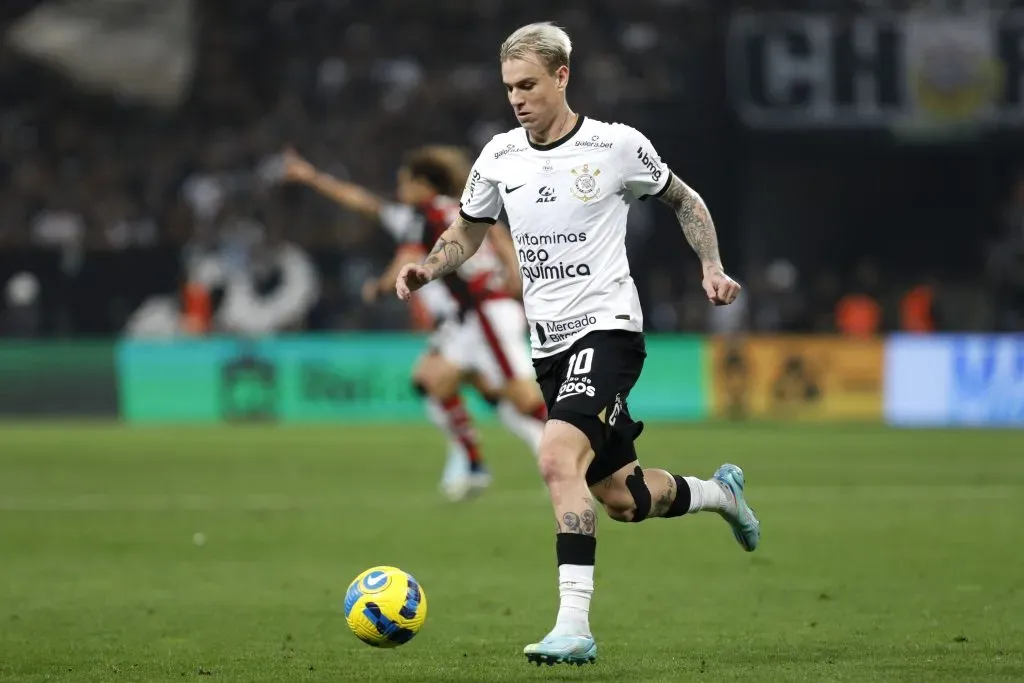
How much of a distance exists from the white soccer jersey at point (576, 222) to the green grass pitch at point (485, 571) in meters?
1.34

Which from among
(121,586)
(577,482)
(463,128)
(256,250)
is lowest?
(121,586)

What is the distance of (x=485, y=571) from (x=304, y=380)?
602 inches

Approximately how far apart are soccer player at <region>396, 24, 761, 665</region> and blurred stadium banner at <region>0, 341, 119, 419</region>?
1884 cm

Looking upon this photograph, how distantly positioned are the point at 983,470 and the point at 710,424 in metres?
7.27

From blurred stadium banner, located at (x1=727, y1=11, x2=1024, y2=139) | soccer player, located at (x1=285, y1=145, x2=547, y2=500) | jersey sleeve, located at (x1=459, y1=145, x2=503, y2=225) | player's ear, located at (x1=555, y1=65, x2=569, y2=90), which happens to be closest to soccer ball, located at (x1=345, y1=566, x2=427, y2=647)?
jersey sleeve, located at (x1=459, y1=145, x2=503, y2=225)

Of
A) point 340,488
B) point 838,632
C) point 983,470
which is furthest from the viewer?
point 983,470

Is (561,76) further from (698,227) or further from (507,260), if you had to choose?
(507,260)

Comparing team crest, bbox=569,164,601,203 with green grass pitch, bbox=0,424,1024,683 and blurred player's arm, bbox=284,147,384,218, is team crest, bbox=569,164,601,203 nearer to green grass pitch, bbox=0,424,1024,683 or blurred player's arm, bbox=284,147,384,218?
green grass pitch, bbox=0,424,1024,683

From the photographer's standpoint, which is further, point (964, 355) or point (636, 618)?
point (964, 355)

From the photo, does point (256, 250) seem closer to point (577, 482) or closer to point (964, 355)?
point (964, 355)

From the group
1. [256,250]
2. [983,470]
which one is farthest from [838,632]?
[256,250]

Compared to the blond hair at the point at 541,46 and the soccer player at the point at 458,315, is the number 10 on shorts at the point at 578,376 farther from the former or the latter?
the soccer player at the point at 458,315

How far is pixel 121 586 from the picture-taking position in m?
9.45

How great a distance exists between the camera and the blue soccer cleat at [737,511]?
795 cm
